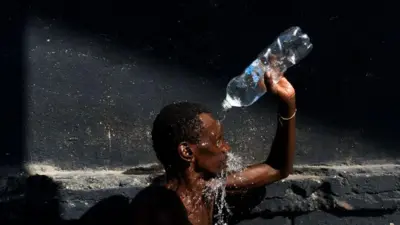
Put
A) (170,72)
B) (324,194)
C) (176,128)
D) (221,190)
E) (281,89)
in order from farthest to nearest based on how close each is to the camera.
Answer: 1. (324,194)
2. (170,72)
3. (221,190)
4. (281,89)
5. (176,128)

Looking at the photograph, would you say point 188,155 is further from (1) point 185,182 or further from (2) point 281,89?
(2) point 281,89

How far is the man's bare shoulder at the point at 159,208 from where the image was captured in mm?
3289

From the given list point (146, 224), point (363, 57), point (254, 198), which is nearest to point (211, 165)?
point (146, 224)

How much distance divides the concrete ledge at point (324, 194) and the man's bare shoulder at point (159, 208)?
493 mm

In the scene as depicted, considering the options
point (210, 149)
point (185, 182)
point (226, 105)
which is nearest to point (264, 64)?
point (226, 105)

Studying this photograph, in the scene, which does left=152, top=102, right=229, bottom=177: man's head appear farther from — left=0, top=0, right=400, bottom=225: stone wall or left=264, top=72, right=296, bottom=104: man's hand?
left=0, top=0, right=400, bottom=225: stone wall

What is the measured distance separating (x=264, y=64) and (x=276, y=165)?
52cm

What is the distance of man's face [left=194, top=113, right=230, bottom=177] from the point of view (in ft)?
10.8

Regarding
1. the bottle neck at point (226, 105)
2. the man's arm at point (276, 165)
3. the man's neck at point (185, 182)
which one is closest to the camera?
the man's neck at point (185, 182)

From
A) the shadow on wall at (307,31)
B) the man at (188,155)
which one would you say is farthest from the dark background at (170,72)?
the man at (188,155)

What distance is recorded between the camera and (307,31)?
3.94 m

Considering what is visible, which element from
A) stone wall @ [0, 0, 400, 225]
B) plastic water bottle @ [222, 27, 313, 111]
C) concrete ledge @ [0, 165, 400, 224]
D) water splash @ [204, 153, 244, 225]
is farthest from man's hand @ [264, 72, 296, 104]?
concrete ledge @ [0, 165, 400, 224]

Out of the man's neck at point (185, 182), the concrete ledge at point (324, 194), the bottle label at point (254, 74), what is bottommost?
the concrete ledge at point (324, 194)

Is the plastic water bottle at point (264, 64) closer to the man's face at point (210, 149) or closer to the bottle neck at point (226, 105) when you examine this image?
Answer: the bottle neck at point (226, 105)
